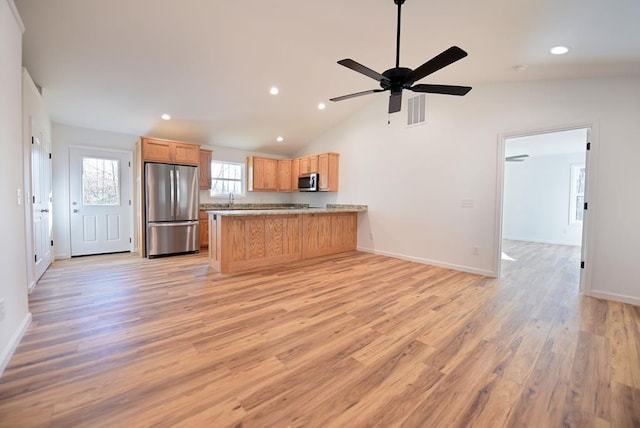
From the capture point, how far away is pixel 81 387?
5.28ft

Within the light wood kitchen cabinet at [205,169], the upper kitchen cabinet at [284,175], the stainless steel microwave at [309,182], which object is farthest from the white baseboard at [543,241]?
the light wood kitchen cabinet at [205,169]

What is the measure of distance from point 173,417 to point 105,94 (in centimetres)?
460

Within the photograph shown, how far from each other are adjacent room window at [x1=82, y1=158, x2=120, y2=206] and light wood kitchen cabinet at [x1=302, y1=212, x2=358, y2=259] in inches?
151

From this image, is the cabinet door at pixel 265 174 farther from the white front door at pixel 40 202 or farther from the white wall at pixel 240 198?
the white front door at pixel 40 202

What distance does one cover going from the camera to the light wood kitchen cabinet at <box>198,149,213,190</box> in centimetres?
623

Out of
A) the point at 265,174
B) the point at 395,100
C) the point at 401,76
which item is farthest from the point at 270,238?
the point at 401,76

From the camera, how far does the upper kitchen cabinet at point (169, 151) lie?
5.16 metres

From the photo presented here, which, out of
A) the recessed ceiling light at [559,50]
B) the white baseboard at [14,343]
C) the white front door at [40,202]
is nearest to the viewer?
the white baseboard at [14,343]

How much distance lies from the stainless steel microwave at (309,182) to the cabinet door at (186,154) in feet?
8.09

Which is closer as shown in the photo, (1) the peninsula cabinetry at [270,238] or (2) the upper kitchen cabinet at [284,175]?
(1) the peninsula cabinetry at [270,238]

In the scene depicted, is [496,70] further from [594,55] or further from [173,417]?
[173,417]

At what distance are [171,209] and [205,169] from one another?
1399mm

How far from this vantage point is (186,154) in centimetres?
557

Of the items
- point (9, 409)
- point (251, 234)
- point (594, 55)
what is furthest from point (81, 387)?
point (594, 55)
